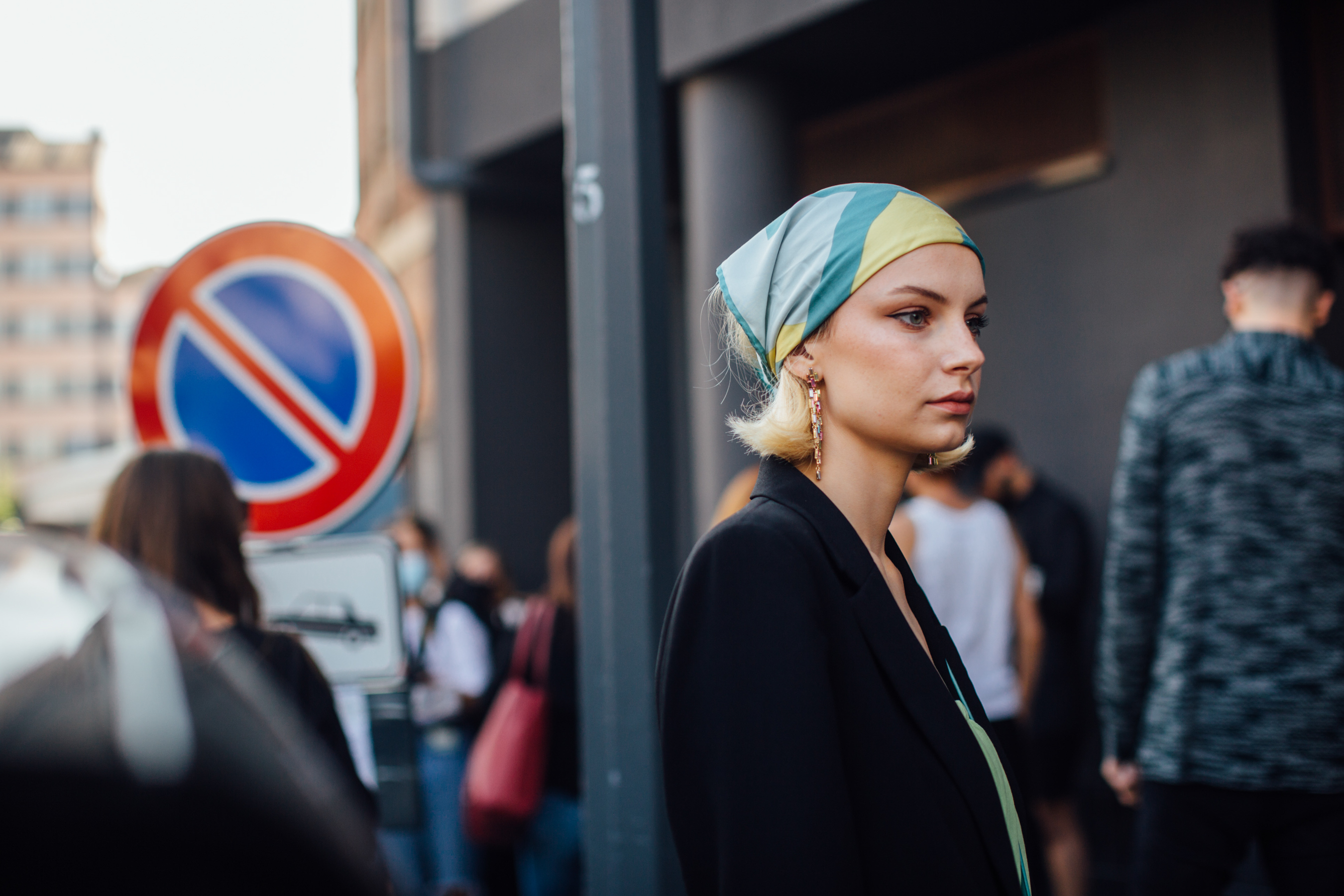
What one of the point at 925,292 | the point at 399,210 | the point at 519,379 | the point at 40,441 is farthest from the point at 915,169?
the point at 40,441

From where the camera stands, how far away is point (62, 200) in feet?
309

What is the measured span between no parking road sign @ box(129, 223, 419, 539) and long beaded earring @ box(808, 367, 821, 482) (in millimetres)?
1783

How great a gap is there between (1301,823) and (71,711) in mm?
2609

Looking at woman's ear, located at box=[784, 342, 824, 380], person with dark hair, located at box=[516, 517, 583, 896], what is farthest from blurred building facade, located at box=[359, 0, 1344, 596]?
woman's ear, located at box=[784, 342, 824, 380]

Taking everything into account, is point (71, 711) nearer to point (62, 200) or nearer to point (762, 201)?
point (762, 201)

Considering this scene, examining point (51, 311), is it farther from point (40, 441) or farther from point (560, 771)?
point (560, 771)

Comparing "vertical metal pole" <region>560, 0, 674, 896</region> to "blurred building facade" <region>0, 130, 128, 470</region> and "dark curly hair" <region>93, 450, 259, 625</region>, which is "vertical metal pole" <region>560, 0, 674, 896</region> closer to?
"dark curly hair" <region>93, 450, 259, 625</region>

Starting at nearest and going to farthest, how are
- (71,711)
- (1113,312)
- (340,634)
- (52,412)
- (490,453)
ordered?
(71,711), (340,634), (1113,312), (490,453), (52,412)

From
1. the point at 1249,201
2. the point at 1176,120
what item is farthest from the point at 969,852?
the point at 1176,120

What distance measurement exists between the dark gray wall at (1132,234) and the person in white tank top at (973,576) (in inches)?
60.1

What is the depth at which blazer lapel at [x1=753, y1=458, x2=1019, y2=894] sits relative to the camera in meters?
1.45

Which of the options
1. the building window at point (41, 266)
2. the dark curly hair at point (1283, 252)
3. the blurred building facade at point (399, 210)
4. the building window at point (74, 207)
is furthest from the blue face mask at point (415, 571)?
the building window at point (74, 207)

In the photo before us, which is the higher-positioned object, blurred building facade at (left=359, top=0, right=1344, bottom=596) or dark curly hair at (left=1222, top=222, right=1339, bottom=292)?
blurred building facade at (left=359, top=0, right=1344, bottom=596)

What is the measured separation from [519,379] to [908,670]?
6.94m
